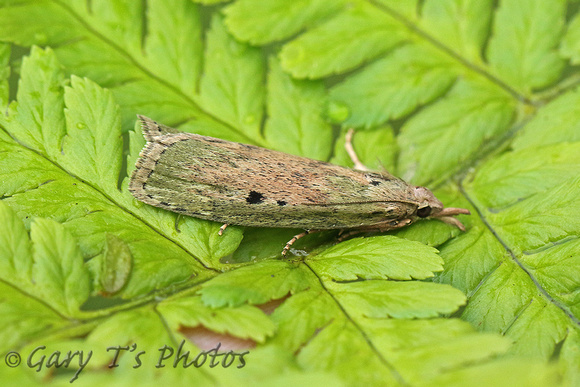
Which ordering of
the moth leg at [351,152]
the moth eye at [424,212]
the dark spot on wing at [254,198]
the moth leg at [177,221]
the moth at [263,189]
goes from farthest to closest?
the moth leg at [351,152]
the moth eye at [424,212]
the dark spot on wing at [254,198]
the moth at [263,189]
the moth leg at [177,221]

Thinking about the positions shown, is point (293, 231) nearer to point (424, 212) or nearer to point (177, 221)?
point (177, 221)

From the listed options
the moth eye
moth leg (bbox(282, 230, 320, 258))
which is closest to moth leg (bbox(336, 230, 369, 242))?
moth leg (bbox(282, 230, 320, 258))

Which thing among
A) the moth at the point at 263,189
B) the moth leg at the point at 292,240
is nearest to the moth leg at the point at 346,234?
the moth at the point at 263,189

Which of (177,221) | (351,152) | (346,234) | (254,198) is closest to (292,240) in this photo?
(254,198)

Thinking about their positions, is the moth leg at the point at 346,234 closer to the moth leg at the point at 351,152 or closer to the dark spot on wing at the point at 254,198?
the moth leg at the point at 351,152

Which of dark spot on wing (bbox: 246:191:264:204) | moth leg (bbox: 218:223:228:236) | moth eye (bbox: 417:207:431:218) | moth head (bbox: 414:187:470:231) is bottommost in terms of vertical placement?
moth leg (bbox: 218:223:228:236)

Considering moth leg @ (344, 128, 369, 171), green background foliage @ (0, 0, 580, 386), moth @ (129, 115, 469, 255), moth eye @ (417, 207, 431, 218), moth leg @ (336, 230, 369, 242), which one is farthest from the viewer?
moth leg @ (344, 128, 369, 171)

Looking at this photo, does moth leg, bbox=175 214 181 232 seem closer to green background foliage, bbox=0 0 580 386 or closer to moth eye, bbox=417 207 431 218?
green background foliage, bbox=0 0 580 386

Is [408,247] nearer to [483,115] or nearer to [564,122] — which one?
[483,115]
